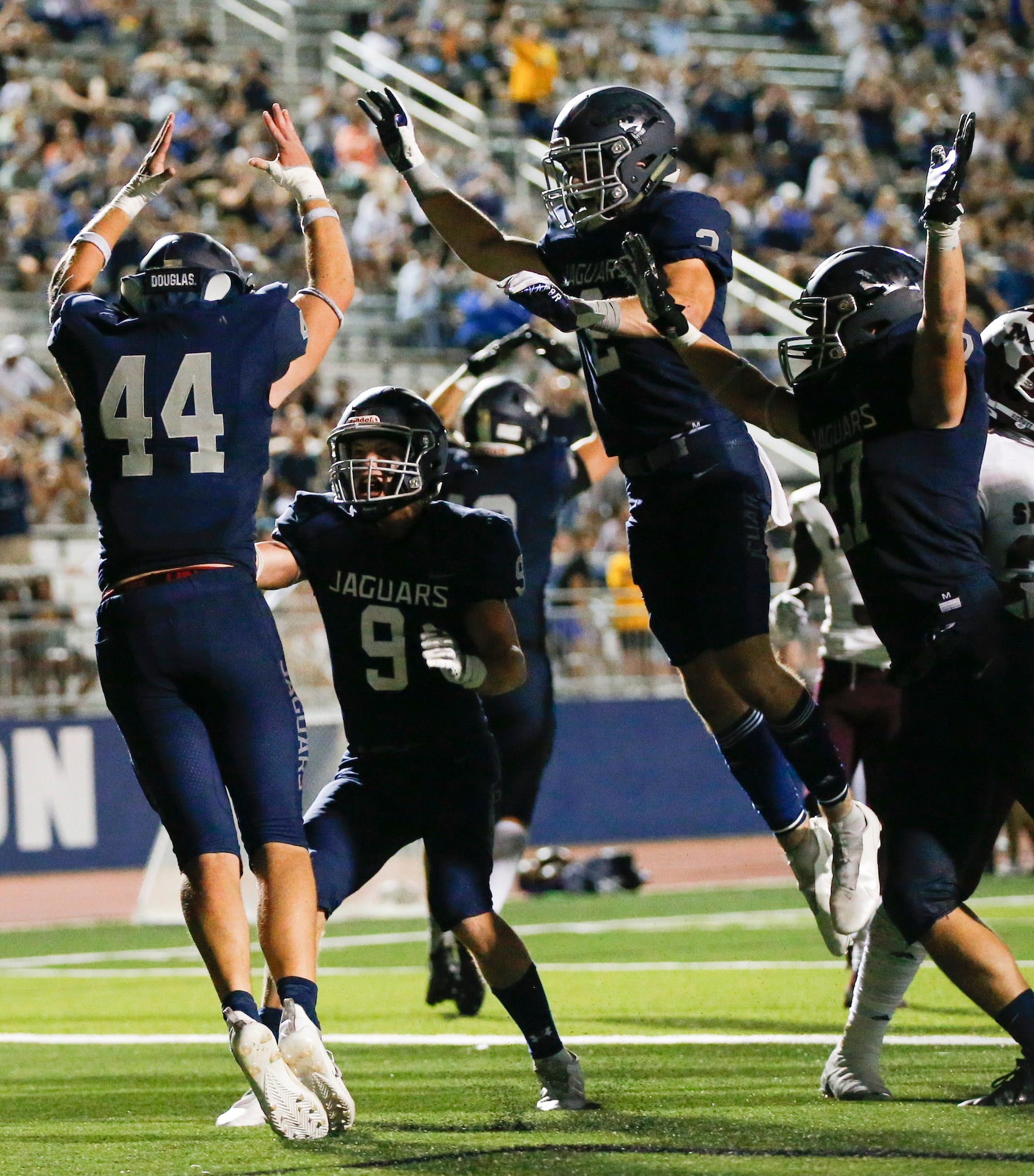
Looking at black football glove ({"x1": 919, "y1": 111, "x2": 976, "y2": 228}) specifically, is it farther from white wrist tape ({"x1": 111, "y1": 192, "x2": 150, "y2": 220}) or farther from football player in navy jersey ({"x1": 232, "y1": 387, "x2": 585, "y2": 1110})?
white wrist tape ({"x1": 111, "y1": 192, "x2": 150, "y2": 220})

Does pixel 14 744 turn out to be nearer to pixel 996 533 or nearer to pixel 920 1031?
pixel 920 1031

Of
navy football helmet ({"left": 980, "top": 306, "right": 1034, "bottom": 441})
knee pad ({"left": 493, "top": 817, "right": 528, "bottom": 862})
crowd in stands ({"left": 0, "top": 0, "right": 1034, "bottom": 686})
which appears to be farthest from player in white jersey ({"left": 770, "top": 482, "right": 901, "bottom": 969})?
crowd in stands ({"left": 0, "top": 0, "right": 1034, "bottom": 686})

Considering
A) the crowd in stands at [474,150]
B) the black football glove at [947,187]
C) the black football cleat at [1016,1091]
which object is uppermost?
the crowd in stands at [474,150]

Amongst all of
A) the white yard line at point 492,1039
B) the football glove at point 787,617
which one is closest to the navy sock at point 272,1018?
the white yard line at point 492,1039

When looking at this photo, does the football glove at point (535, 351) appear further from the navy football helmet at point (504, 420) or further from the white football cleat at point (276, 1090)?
the white football cleat at point (276, 1090)

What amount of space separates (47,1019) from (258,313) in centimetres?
388

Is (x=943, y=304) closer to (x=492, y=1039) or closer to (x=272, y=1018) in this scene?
(x=272, y=1018)

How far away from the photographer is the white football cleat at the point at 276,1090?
4535 millimetres

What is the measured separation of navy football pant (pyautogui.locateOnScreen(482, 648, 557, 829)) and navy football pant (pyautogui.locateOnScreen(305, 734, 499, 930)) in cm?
293

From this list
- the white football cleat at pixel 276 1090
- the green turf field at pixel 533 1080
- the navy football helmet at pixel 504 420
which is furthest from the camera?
the navy football helmet at pixel 504 420

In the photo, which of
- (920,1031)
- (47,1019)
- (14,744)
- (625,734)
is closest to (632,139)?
(920,1031)

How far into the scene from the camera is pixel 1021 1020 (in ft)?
16.0

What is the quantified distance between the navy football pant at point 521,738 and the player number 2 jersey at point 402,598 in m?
2.90

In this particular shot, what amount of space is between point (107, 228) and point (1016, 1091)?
3.36 m
